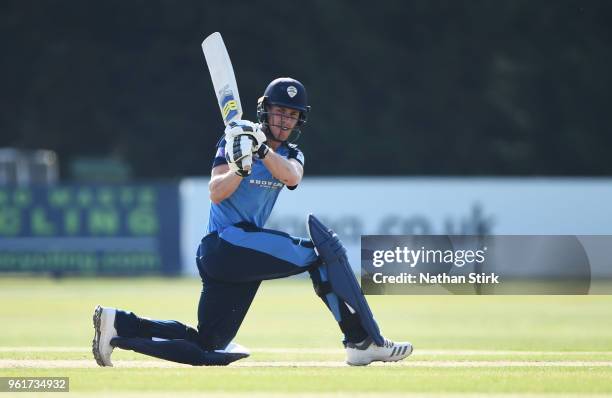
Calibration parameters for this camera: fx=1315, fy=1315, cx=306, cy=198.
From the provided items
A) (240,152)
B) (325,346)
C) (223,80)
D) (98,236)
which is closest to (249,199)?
(240,152)

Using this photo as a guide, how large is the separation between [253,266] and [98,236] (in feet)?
42.2

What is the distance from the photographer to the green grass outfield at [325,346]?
253 inches

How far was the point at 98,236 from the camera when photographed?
19.8m

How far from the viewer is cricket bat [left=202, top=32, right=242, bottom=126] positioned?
7.59 m

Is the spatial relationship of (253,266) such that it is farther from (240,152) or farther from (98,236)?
(98,236)

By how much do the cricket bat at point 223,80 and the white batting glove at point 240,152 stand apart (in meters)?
0.63

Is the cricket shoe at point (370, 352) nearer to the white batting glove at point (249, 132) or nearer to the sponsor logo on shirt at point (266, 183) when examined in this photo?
the sponsor logo on shirt at point (266, 183)

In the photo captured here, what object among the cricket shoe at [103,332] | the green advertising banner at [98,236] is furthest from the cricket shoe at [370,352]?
the green advertising banner at [98,236]

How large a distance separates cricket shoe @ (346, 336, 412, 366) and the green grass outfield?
0.06 m

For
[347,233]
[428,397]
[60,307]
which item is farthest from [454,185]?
[428,397]

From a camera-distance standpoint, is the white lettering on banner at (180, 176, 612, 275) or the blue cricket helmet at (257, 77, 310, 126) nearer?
the blue cricket helmet at (257, 77, 310, 126)

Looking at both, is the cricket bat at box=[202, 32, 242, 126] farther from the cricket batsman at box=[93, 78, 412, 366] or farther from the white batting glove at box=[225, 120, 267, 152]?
the white batting glove at box=[225, 120, 267, 152]

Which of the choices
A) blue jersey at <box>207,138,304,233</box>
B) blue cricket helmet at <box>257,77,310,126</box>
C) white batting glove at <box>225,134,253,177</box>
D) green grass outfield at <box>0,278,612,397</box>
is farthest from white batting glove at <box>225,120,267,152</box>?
green grass outfield at <box>0,278,612,397</box>

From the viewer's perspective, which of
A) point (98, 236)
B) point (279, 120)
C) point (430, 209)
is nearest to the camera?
point (279, 120)
